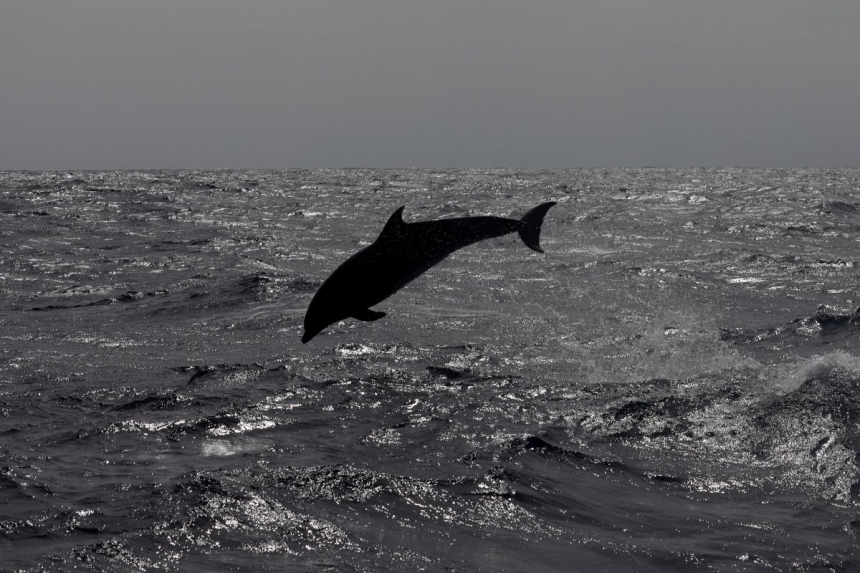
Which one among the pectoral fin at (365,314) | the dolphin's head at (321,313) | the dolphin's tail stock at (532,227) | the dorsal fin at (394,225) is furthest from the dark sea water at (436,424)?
the dorsal fin at (394,225)

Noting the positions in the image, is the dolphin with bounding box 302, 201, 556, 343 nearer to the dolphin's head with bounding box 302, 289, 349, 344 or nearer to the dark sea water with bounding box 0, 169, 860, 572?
the dolphin's head with bounding box 302, 289, 349, 344

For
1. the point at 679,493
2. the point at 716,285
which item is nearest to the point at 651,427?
the point at 679,493

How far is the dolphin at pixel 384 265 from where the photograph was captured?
7449 millimetres

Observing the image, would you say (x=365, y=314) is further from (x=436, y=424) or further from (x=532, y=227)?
(x=436, y=424)

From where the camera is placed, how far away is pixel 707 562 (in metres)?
6.30

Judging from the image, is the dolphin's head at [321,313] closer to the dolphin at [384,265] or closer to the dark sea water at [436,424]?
the dolphin at [384,265]

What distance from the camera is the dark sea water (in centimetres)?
652

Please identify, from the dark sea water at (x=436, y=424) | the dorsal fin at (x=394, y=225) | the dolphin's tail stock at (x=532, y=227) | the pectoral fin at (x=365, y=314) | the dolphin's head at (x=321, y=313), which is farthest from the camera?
the dolphin's tail stock at (x=532, y=227)

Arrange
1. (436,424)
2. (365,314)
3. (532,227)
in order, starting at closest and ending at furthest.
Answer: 1. (365,314)
2. (532,227)
3. (436,424)

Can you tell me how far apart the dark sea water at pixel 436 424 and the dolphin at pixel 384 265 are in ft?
4.64

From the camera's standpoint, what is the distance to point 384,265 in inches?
294

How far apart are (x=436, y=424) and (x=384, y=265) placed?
8.52 feet

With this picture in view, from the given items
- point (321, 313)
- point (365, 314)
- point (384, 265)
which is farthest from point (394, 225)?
point (321, 313)

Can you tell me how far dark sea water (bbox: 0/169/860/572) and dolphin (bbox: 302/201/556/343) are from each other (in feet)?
4.64
